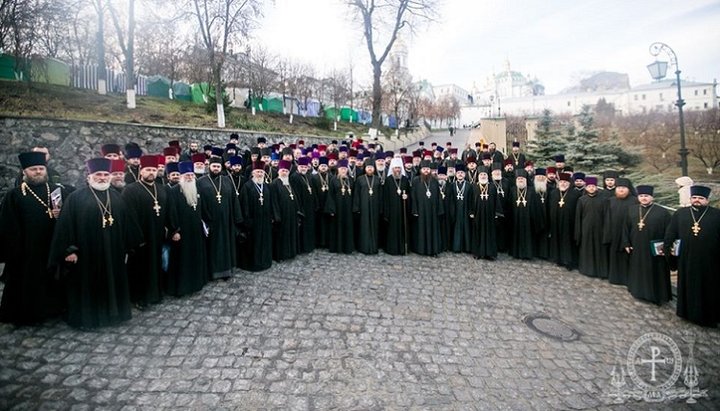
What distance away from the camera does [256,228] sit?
7547 mm

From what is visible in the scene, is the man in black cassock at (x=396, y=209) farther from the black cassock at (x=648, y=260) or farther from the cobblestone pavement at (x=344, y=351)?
the black cassock at (x=648, y=260)

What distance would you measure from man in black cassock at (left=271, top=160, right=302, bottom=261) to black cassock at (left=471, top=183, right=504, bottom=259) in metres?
4.31

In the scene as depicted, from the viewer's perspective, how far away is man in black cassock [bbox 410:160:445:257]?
9000 millimetres

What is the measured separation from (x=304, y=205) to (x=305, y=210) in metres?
0.12

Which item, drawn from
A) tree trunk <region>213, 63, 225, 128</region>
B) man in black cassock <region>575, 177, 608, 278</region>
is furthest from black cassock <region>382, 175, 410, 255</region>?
tree trunk <region>213, 63, 225, 128</region>

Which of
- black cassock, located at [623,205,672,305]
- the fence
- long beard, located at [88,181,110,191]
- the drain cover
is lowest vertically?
the drain cover

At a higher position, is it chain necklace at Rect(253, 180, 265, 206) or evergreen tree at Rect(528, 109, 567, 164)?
evergreen tree at Rect(528, 109, 567, 164)

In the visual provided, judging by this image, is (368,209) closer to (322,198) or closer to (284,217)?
(322,198)

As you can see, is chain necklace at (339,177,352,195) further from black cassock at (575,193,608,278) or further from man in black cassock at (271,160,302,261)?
black cassock at (575,193,608,278)

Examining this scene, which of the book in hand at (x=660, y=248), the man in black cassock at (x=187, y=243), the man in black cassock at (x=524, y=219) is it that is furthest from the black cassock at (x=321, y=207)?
the book in hand at (x=660, y=248)

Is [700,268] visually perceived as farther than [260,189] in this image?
No

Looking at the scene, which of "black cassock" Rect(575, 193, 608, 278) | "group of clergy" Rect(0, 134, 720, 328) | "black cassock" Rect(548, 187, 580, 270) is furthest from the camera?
"black cassock" Rect(548, 187, 580, 270)

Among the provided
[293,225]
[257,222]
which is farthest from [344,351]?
[293,225]

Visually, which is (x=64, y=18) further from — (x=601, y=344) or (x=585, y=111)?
(x=585, y=111)
